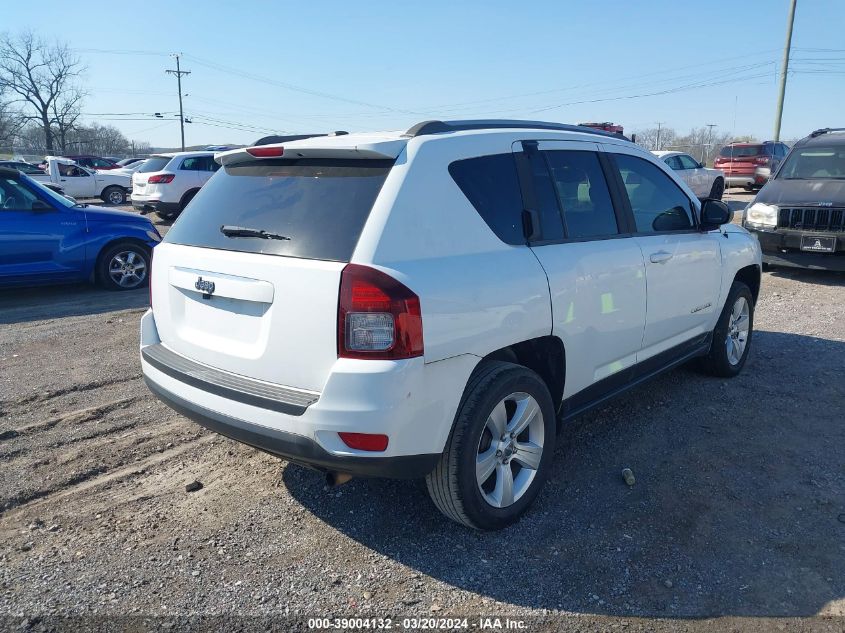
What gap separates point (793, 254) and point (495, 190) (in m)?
7.96

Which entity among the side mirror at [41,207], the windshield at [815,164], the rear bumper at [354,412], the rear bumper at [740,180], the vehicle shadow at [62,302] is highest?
the windshield at [815,164]

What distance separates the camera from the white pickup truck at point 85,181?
23.2 meters

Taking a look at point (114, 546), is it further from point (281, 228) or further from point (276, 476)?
point (281, 228)

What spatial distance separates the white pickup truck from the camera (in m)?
23.2

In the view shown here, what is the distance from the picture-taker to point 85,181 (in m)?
24.3

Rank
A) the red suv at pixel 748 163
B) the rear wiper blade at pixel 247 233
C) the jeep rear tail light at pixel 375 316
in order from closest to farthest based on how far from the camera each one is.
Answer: the jeep rear tail light at pixel 375 316
the rear wiper blade at pixel 247 233
the red suv at pixel 748 163

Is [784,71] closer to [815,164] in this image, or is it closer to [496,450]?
[815,164]

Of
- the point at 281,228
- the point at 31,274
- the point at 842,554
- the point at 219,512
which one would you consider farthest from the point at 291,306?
the point at 31,274

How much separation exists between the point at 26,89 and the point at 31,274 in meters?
74.8

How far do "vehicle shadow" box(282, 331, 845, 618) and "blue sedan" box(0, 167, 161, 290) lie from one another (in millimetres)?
6218

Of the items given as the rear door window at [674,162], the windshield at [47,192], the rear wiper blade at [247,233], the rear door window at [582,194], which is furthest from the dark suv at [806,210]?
the windshield at [47,192]

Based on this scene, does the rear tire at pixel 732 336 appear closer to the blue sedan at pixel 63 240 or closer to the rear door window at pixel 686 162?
the blue sedan at pixel 63 240

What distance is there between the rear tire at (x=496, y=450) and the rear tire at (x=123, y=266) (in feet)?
24.2

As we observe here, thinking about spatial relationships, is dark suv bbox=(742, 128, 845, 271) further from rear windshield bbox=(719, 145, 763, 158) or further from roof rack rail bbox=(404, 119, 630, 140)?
rear windshield bbox=(719, 145, 763, 158)
